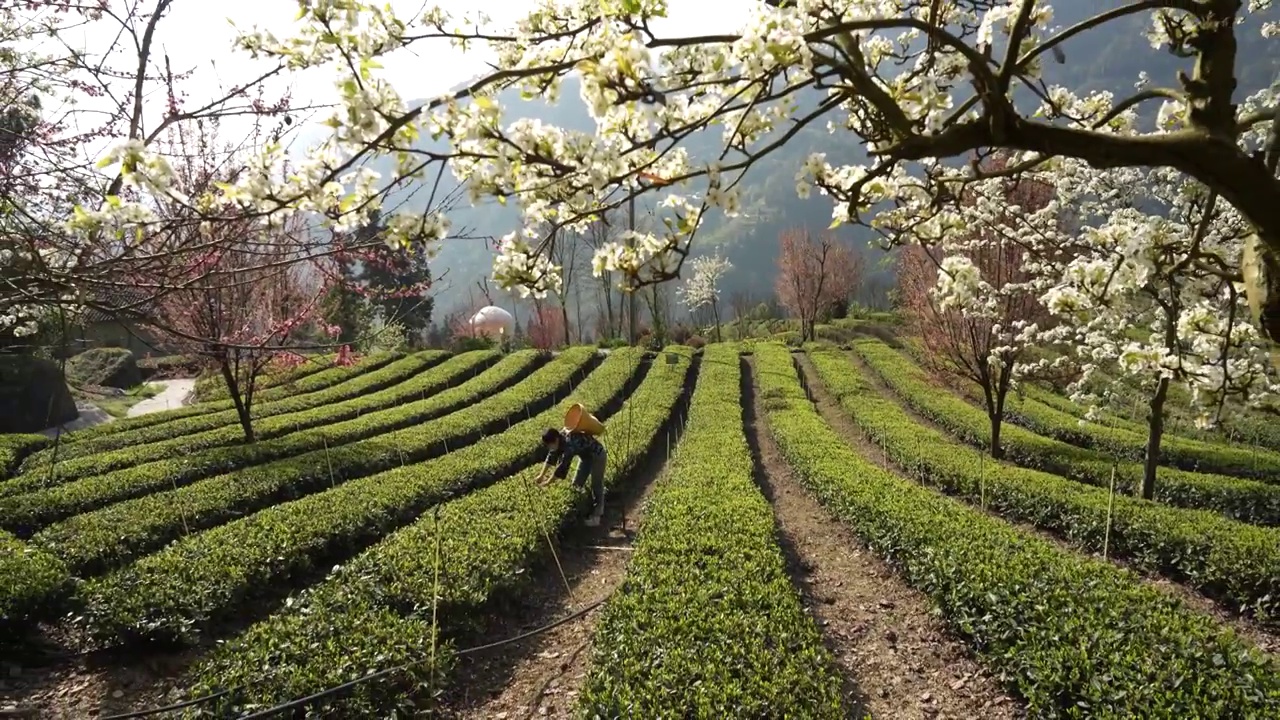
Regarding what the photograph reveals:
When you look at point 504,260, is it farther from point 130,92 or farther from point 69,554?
point 69,554

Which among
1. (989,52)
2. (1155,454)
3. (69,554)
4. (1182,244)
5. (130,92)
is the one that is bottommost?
(69,554)

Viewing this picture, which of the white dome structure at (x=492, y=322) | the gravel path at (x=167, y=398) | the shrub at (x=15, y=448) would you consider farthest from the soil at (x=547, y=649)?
the white dome structure at (x=492, y=322)

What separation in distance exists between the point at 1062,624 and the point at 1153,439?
5.21m

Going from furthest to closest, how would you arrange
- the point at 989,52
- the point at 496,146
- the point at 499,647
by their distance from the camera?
the point at 499,647, the point at 989,52, the point at 496,146

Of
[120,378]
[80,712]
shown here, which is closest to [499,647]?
[80,712]

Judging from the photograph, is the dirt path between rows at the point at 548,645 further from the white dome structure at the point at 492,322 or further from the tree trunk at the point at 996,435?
the white dome structure at the point at 492,322

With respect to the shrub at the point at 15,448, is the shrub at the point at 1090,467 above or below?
above

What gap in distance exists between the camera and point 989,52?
8.71ft

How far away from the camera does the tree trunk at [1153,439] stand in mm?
8352

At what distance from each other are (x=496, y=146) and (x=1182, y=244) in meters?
3.54

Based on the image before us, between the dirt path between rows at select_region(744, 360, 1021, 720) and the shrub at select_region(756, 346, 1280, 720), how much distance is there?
198 millimetres

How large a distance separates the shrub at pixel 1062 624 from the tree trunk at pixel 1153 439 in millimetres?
2876

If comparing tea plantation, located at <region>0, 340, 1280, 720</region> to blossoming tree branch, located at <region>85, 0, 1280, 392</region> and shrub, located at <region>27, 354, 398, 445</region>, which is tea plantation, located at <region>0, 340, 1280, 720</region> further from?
blossoming tree branch, located at <region>85, 0, 1280, 392</region>

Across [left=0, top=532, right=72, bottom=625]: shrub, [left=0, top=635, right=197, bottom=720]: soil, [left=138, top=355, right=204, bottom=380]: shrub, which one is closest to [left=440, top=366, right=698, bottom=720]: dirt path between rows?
[left=0, top=635, right=197, bottom=720]: soil
